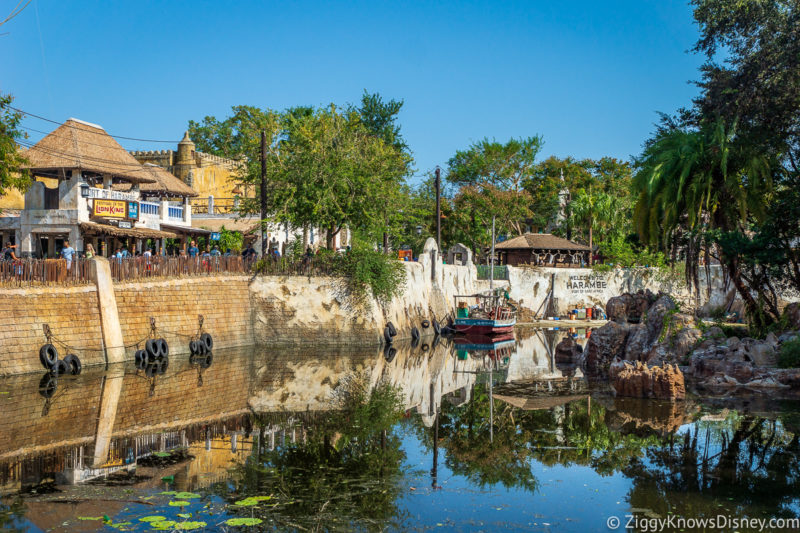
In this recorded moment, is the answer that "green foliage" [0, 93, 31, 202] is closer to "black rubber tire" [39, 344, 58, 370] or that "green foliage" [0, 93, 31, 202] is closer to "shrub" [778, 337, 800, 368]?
"black rubber tire" [39, 344, 58, 370]

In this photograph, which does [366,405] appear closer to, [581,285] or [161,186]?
[161,186]

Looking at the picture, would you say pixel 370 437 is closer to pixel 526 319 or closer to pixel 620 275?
pixel 526 319

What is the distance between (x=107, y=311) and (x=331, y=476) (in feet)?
54.0

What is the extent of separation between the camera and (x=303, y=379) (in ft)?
83.8

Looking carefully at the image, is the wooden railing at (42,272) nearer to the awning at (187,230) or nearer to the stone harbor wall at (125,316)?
the stone harbor wall at (125,316)

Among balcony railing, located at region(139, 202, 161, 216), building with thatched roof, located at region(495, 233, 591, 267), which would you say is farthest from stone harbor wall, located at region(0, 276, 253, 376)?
building with thatched roof, located at region(495, 233, 591, 267)

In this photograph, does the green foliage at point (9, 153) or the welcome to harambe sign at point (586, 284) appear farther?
the welcome to harambe sign at point (586, 284)

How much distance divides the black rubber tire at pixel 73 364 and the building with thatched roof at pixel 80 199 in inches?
375

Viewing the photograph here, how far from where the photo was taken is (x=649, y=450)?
1537cm

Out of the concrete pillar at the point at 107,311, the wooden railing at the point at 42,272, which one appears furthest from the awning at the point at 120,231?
the wooden railing at the point at 42,272

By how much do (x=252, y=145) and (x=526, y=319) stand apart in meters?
23.9

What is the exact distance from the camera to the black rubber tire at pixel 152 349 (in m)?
27.6

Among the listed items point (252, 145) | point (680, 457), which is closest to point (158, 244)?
point (252, 145)

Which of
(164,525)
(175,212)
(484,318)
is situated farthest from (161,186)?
(164,525)
